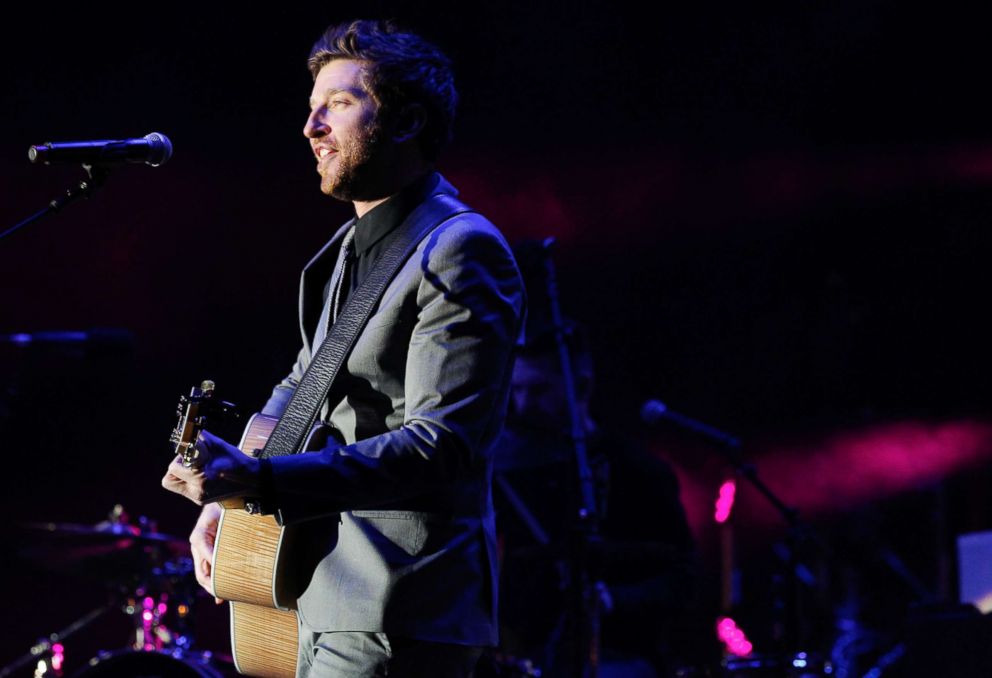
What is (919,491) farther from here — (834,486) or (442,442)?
(442,442)

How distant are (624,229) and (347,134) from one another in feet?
14.2

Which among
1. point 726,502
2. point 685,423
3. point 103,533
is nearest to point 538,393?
point 685,423

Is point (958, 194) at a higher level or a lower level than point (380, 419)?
higher

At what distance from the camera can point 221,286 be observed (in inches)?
230

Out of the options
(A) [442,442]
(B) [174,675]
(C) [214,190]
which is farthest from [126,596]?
(A) [442,442]

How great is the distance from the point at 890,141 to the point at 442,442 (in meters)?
6.13

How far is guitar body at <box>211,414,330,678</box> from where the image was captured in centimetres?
237

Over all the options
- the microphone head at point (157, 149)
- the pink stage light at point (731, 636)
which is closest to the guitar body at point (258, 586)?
the microphone head at point (157, 149)

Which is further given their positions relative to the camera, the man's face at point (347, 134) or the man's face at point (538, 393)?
the man's face at point (538, 393)

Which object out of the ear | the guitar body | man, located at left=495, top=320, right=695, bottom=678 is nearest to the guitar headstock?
the guitar body

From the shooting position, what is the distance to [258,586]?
7.97ft

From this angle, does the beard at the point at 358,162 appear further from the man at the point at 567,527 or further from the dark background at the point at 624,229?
the dark background at the point at 624,229

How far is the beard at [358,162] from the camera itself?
2684mm

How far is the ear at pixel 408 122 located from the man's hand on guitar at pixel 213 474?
955 mm
